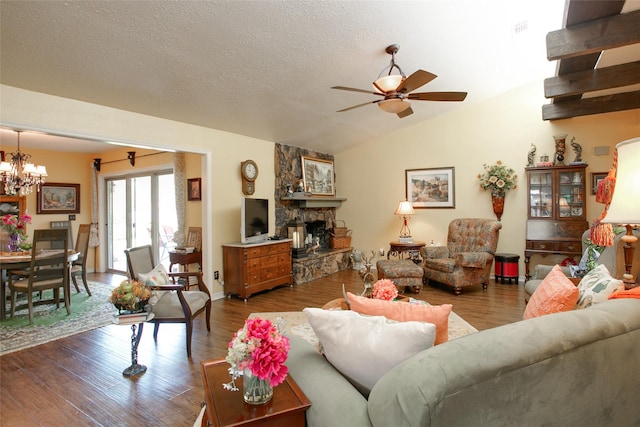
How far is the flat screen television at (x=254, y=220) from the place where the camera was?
4.80 metres

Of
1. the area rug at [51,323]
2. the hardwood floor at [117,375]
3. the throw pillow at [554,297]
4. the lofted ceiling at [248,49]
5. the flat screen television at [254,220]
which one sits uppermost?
the lofted ceiling at [248,49]

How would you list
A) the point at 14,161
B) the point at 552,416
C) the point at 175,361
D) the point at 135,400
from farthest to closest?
the point at 14,161
the point at 175,361
the point at 135,400
the point at 552,416

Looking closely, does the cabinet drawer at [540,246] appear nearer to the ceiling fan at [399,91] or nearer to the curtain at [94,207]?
the ceiling fan at [399,91]

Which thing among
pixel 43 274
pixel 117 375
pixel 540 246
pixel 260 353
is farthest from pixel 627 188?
pixel 43 274

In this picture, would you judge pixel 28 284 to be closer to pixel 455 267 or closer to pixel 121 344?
pixel 121 344

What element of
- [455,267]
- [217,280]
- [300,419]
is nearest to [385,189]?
[455,267]

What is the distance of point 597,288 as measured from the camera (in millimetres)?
A: 1802

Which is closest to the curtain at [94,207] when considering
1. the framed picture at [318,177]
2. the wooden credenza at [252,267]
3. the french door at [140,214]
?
the french door at [140,214]

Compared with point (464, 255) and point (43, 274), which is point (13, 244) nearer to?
point (43, 274)

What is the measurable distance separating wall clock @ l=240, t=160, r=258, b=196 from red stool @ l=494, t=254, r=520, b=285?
4.19m

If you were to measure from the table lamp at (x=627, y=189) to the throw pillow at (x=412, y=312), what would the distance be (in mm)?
1104

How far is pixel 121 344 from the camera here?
3.27 metres

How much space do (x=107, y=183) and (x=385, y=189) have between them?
5.80 metres

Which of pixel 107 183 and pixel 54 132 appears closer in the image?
pixel 54 132
